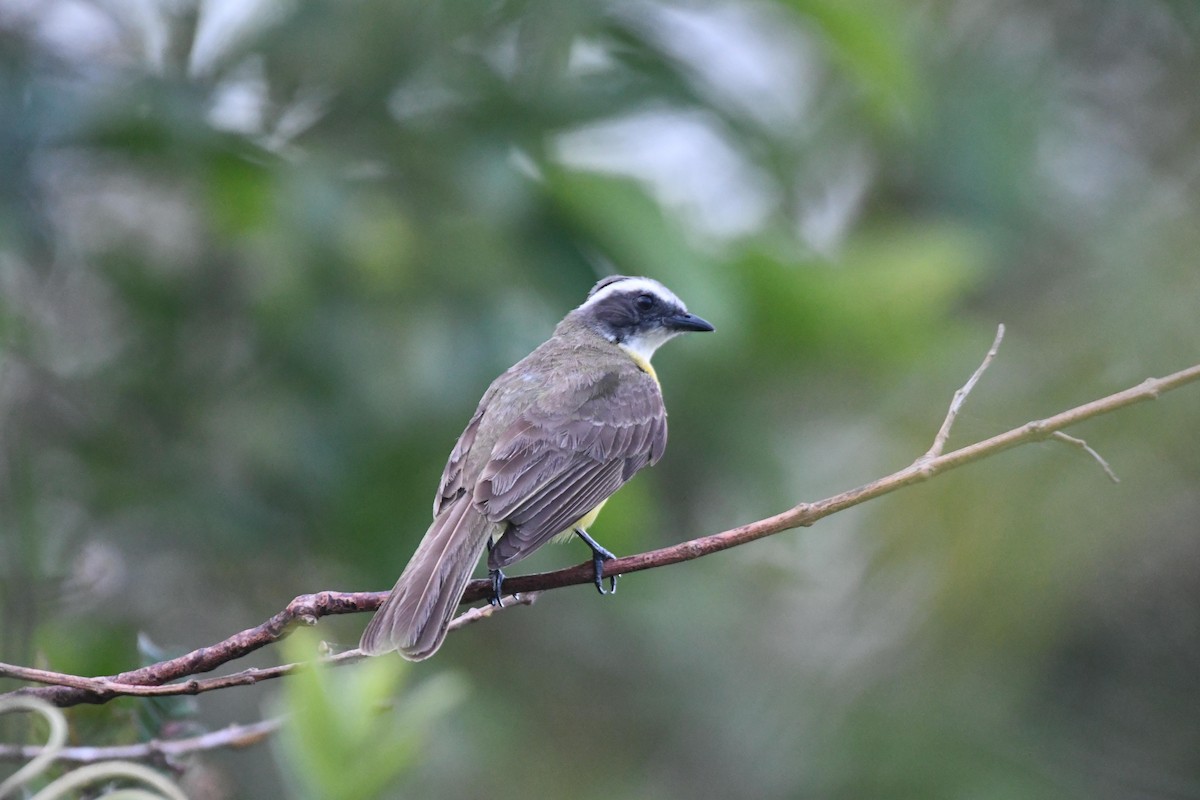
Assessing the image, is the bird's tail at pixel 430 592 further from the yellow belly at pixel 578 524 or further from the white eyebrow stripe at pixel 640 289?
the white eyebrow stripe at pixel 640 289

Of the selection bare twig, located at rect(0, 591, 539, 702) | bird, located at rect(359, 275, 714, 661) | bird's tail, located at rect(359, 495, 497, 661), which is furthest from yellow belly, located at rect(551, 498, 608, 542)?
bare twig, located at rect(0, 591, 539, 702)

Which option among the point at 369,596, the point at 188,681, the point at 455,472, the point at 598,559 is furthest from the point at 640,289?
the point at 188,681

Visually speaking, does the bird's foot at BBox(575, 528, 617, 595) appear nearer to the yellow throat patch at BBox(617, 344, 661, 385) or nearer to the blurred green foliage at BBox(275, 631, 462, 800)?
the yellow throat patch at BBox(617, 344, 661, 385)

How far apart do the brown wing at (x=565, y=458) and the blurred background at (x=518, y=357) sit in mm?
598

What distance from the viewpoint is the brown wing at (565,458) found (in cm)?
352

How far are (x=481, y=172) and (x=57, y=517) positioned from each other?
6.99ft

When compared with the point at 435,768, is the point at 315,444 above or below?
above

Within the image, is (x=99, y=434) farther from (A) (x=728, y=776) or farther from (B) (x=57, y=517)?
(A) (x=728, y=776)

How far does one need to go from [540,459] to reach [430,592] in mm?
799

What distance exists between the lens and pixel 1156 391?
91.4 inches

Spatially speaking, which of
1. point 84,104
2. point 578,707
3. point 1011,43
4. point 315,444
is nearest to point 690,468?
point 578,707

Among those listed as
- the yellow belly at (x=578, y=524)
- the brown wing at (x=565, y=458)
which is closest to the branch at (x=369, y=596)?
the brown wing at (x=565, y=458)

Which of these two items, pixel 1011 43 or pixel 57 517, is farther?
pixel 1011 43

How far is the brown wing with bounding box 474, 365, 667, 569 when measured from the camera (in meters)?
3.52
